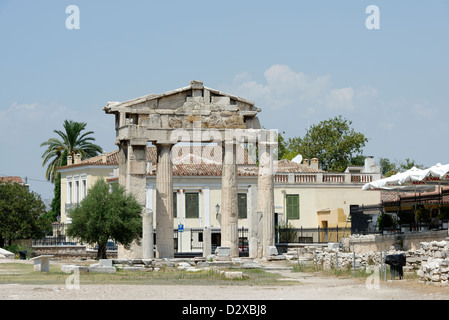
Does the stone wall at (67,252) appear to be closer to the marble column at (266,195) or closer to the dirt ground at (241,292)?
the marble column at (266,195)

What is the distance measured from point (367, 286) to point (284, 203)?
30.1 m

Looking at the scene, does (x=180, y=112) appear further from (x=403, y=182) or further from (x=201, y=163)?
(x=201, y=163)

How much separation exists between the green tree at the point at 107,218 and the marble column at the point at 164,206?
1037 mm

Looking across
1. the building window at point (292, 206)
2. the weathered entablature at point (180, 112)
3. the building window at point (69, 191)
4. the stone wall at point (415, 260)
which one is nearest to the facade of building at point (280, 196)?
the building window at point (292, 206)

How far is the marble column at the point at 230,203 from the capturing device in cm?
3488

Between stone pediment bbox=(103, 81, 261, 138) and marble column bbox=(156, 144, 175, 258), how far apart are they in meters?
1.28

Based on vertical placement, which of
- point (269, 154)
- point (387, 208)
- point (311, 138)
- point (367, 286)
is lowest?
point (367, 286)

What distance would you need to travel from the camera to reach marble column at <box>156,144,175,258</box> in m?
34.3

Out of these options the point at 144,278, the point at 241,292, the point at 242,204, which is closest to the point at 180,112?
the point at 144,278

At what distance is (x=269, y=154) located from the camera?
35.7 m

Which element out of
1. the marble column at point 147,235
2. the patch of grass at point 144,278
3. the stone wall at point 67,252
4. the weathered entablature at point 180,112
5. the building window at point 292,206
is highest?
the weathered entablature at point 180,112
